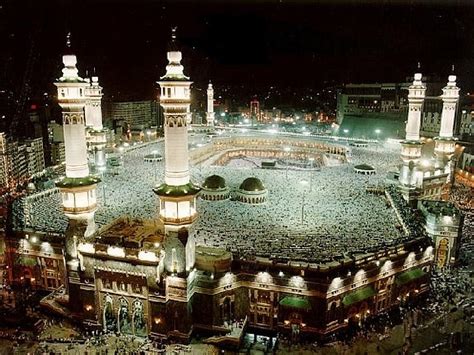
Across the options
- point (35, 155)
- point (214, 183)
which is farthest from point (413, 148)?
point (35, 155)

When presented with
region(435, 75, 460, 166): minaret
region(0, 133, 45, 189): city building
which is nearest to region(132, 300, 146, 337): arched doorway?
region(435, 75, 460, 166): minaret

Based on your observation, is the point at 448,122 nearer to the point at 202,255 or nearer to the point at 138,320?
the point at 202,255

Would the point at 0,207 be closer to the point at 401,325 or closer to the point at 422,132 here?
the point at 401,325

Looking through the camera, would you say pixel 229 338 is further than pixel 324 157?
No

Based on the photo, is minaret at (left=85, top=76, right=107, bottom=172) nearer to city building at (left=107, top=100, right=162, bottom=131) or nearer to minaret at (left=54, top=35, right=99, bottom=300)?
minaret at (left=54, top=35, right=99, bottom=300)

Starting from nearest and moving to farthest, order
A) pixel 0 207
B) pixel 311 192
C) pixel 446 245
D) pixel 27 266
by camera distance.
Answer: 1. pixel 27 266
2. pixel 446 245
3. pixel 311 192
4. pixel 0 207

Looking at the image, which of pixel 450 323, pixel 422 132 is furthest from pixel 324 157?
pixel 450 323

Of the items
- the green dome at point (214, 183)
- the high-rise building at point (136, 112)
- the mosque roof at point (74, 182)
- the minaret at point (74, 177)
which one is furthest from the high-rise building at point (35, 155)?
the mosque roof at point (74, 182)
